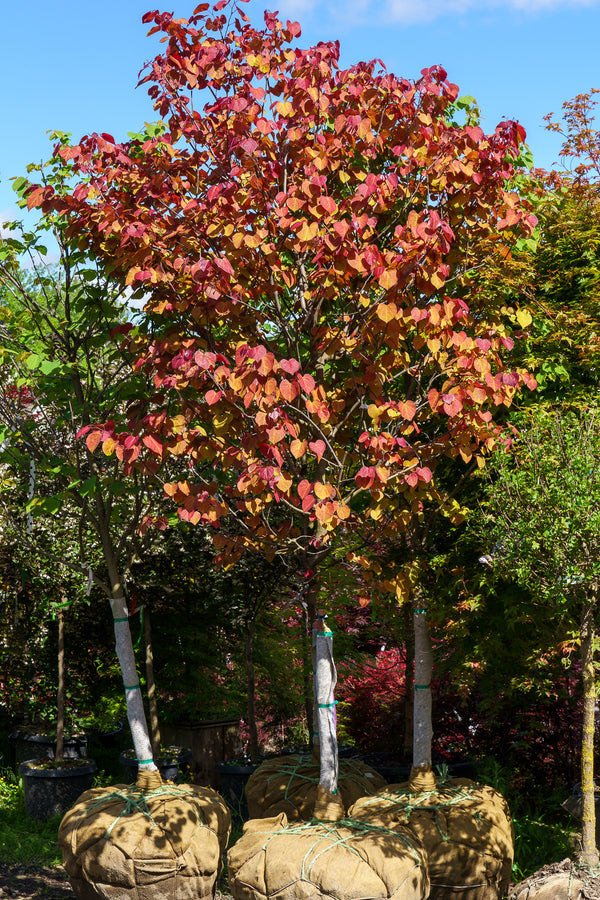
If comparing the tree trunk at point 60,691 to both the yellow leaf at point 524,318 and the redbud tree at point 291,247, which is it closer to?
the redbud tree at point 291,247

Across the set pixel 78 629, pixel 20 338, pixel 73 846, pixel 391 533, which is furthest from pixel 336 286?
pixel 78 629

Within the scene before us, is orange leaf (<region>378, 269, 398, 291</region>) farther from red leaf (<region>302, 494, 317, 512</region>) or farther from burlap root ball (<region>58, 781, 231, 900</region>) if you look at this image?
burlap root ball (<region>58, 781, 231, 900</region>)

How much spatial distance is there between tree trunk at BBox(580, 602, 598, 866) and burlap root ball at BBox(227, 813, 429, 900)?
985 mm

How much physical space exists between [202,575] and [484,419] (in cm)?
364

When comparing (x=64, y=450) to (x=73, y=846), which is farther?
(x=64, y=450)

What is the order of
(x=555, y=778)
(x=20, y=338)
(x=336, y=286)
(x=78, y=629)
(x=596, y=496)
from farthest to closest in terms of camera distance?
(x=78, y=629), (x=555, y=778), (x=20, y=338), (x=336, y=286), (x=596, y=496)

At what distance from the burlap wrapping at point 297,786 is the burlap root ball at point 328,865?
1.94 feet

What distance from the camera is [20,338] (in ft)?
17.8

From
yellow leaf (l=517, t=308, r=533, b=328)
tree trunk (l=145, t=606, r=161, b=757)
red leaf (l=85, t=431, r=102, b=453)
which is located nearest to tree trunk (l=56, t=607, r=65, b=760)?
tree trunk (l=145, t=606, r=161, b=757)

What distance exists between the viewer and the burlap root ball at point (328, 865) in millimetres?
4059

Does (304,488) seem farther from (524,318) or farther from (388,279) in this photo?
(524,318)

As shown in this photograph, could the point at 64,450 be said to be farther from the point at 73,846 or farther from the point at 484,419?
the point at 484,419

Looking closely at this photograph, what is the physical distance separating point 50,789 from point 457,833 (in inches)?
165

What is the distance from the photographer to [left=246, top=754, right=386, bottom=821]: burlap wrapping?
522cm
